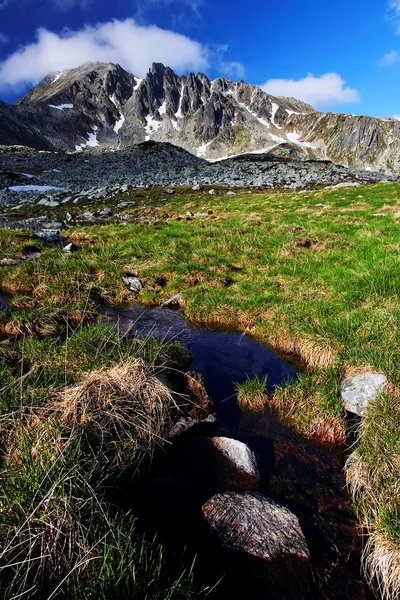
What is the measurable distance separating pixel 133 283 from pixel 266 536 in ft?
35.0

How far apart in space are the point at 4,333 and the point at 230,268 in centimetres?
907

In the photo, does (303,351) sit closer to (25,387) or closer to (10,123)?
(25,387)

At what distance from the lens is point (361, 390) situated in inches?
251

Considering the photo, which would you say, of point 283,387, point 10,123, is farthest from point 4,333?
point 10,123

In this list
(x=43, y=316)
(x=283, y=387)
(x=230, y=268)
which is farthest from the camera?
(x=230, y=268)

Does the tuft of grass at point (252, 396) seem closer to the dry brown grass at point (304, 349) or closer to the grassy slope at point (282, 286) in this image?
the grassy slope at point (282, 286)

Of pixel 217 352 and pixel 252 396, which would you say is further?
pixel 217 352

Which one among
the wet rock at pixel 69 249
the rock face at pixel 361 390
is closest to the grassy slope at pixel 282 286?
the rock face at pixel 361 390

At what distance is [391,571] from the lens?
3.63 metres

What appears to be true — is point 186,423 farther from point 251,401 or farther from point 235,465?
point 251,401

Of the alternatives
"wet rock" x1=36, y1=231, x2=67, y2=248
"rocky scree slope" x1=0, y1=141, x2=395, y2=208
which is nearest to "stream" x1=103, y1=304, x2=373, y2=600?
"wet rock" x1=36, y1=231, x2=67, y2=248

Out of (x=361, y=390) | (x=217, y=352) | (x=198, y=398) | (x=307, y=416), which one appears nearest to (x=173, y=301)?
(x=217, y=352)

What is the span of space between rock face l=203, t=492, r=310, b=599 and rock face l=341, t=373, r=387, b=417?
101 inches

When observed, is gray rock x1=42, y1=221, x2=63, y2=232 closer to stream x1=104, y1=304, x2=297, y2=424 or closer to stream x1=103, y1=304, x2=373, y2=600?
stream x1=104, y1=304, x2=297, y2=424
